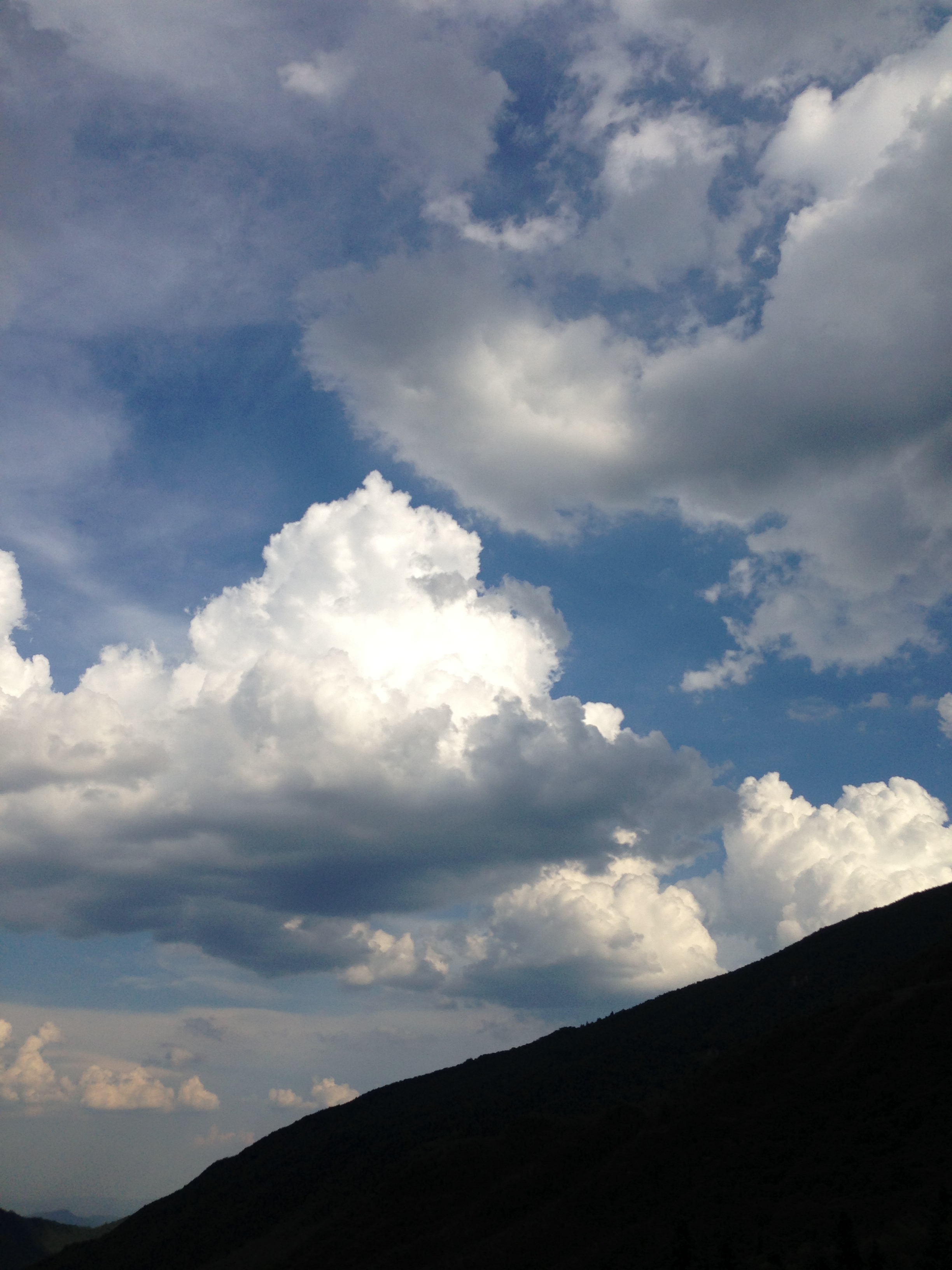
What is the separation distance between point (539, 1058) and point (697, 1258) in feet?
290

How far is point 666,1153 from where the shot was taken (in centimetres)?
6244

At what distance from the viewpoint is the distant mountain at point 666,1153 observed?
46750 millimetres

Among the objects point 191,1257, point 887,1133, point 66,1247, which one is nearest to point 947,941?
point 887,1133

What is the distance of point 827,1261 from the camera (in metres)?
39.9

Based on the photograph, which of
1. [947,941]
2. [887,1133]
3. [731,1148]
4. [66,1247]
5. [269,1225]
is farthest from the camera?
[66,1247]

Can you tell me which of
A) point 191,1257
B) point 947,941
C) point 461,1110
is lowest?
point 191,1257

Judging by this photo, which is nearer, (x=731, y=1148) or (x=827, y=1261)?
(x=827, y=1261)

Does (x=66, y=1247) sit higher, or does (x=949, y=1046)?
(x=949, y=1046)

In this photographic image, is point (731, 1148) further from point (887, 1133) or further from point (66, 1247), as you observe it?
point (66, 1247)

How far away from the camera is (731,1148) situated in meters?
58.0

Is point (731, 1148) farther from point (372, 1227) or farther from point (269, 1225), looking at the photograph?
point (269, 1225)

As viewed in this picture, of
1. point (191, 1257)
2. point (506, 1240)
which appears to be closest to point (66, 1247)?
point (191, 1257)

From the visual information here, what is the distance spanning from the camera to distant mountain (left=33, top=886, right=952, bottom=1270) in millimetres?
46750

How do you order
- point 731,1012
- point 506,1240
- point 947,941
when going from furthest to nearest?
point 731,1012, point 947,941, point 506,1240
